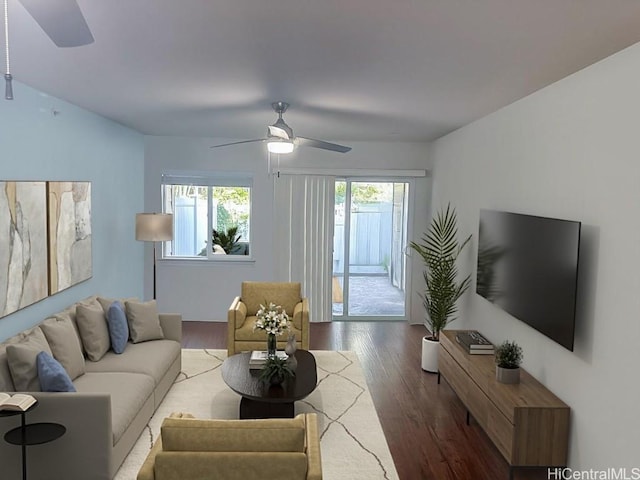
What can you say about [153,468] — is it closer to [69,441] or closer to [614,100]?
[69,441]

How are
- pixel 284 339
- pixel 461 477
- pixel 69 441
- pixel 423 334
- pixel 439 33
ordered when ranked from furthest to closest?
1. pixel 423 334
2. pixel 284 339
3. pixel 461 477
4. pixel 69 441
5. pixel 439 33

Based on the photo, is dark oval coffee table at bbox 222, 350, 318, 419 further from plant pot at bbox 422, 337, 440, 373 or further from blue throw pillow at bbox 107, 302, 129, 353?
plant pot at bbox 422, 337, 440, 373

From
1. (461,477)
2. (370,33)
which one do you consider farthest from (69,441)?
(370,33)

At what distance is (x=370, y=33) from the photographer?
2.71 meters

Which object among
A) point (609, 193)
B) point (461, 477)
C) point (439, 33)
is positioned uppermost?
point (439, 33)

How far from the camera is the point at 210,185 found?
8148 millimetres

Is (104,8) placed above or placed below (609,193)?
above

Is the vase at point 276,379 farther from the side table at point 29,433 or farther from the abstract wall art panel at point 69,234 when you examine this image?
the abstract wall art panel at point 69,234

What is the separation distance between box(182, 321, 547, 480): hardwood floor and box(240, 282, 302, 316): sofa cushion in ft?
2.49

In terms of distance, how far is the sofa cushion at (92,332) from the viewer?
468 cm

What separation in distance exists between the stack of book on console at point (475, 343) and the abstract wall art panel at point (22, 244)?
3.64 meters

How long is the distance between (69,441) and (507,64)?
350cm

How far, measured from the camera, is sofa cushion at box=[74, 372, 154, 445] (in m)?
3.75

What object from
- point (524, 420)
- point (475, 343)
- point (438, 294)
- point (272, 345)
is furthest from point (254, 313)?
point (524, 420)
